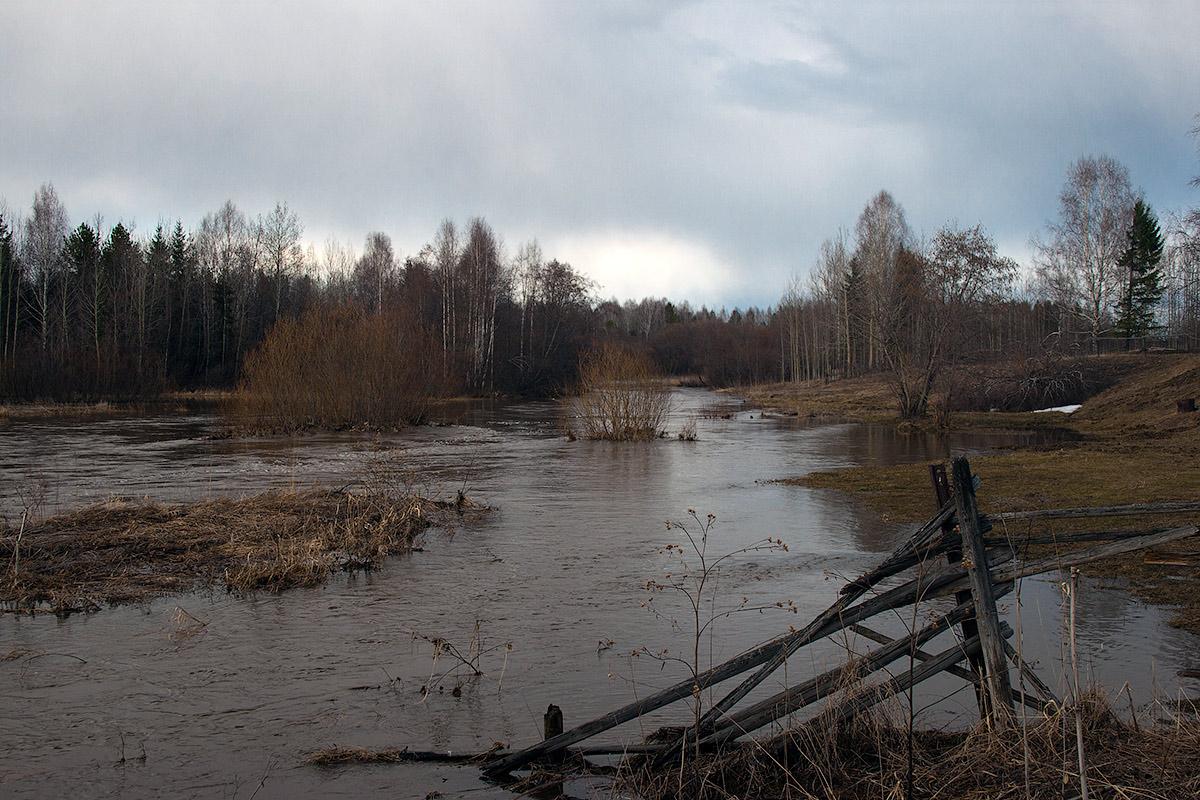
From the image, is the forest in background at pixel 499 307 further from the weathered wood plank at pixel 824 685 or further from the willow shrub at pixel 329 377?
the weathered wood plank at pixel 824 685

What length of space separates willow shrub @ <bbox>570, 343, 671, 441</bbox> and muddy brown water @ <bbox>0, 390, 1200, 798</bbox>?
12.4 m

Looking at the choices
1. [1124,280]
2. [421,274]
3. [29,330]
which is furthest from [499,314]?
[1124,280]

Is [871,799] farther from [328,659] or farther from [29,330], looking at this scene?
[29,330]

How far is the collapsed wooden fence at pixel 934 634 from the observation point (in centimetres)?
379

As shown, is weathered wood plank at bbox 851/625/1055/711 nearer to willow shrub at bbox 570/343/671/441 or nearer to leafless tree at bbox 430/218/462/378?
willow shrub at bbox 570/343/671/441

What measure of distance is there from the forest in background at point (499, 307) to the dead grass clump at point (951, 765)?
24426mm

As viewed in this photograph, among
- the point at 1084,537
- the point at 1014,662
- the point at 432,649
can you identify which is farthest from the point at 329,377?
the point at 1084,537

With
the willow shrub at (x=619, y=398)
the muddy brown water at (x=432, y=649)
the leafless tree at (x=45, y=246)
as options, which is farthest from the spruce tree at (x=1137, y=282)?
the leafless tree at (x=45, y=246)

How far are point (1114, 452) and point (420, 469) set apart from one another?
15.2m

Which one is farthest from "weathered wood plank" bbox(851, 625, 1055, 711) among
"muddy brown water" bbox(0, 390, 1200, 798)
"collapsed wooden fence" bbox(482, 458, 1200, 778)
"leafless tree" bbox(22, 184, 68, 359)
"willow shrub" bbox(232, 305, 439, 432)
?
"leafless tree" bbox(22, 184, 68, 359)

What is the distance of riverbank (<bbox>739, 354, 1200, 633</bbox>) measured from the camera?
27.3 ft

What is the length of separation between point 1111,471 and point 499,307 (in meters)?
51.3

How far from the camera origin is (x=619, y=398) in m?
27.0

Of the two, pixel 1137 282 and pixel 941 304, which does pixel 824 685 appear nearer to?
pixel 941 304
